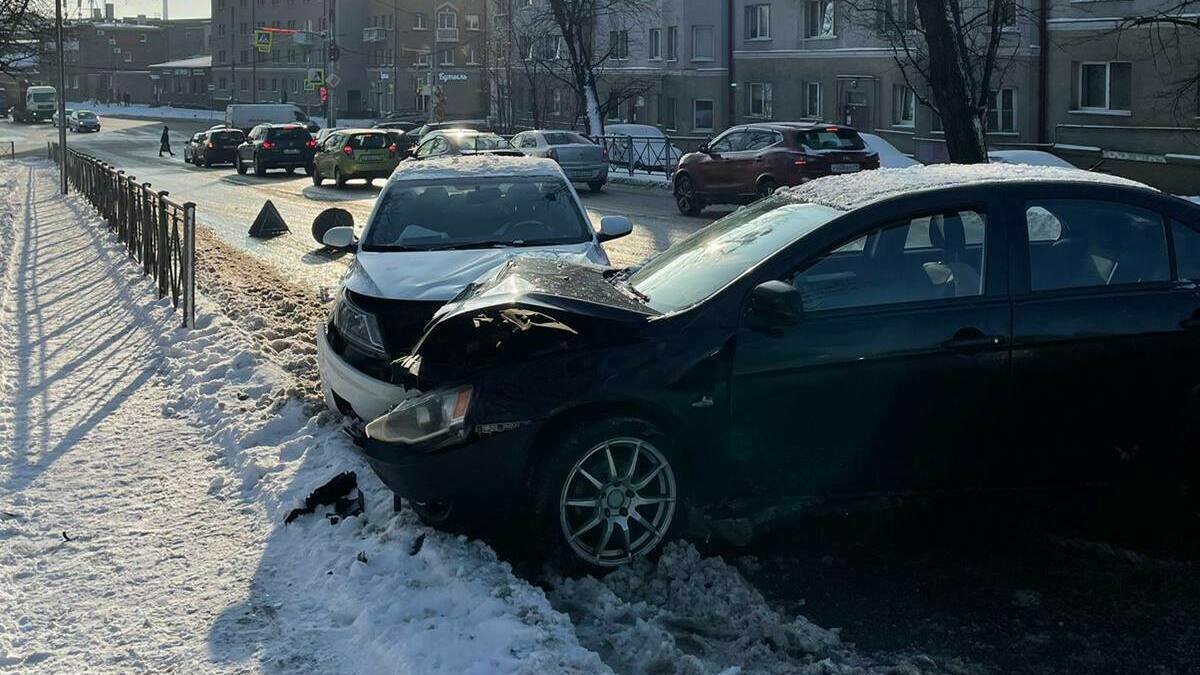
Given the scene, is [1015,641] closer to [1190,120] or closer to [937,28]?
[937,28]

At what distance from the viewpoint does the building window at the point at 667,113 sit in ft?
185

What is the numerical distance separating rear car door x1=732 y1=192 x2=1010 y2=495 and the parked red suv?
60.3ft

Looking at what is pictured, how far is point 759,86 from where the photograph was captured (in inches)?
1996

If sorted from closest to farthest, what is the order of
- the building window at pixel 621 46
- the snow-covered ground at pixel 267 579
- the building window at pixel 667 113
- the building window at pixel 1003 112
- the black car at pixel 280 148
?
the snow-covered ground at pixel 267 579 < the building window at pixel 1003 112 < the black car at pixel 280 148 < the building window at pixel 667 113 < the building window at pixel 621 46

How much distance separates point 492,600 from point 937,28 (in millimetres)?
18385

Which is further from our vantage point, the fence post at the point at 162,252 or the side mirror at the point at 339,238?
the fence post at the point at 162,252

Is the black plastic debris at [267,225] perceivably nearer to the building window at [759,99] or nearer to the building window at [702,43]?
the building window at [759,99]

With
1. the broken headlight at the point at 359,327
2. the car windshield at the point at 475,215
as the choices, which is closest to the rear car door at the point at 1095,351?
the broken headlight at the point at 359,327

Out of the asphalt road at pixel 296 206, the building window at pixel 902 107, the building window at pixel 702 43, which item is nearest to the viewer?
the asphalt road at pixel 296 206

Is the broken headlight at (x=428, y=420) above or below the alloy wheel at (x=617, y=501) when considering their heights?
above

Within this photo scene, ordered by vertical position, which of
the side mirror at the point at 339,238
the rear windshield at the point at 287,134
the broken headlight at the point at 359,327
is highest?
the rear windshield at the point at 287,134

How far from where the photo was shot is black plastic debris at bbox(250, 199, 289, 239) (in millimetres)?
22109

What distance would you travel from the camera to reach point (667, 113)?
5678cm

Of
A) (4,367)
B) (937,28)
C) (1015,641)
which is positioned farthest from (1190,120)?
(1015,641)
